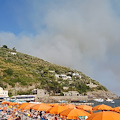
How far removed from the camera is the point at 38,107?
1861 centimetres

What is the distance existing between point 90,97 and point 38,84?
33604 mm

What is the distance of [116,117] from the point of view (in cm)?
904

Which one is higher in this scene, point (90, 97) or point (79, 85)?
point (79, 85)

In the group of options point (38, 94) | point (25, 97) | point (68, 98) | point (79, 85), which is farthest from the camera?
point (79, 85)

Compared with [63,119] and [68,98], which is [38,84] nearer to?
[68,98]

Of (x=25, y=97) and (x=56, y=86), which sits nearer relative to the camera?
(x=25, y=97)

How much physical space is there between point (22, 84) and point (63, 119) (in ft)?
207

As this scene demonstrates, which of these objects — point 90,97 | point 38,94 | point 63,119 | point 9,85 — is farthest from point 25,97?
point 63,119

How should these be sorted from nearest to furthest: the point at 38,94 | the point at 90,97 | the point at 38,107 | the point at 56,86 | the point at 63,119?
the point at 63,119 < the point at 38,107 < the point at 38,94 < the point at 56,86 < the point at 90,97

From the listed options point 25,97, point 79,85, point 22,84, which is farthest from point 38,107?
point 79,85

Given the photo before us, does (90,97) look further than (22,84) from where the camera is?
Yes

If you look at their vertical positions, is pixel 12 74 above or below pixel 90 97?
above

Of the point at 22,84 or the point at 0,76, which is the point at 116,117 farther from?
the point at 0,76

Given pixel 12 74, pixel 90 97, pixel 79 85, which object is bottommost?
pixel 90 97
